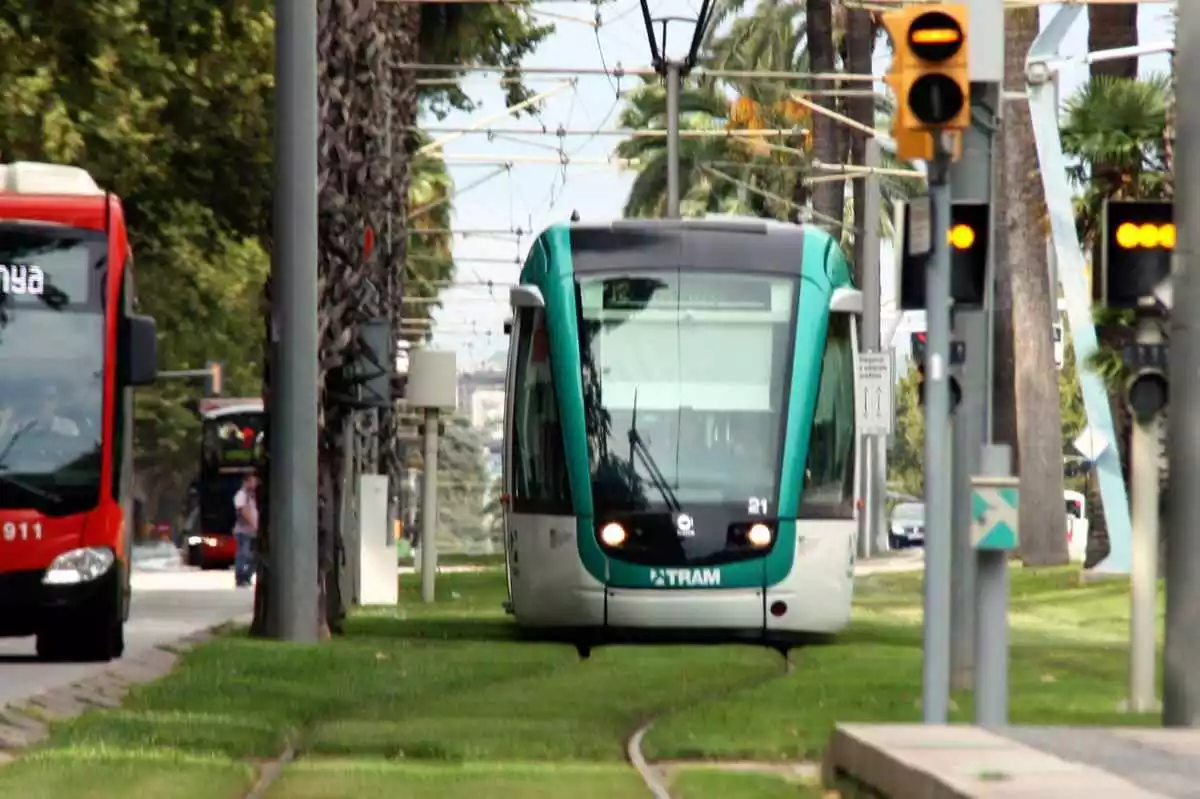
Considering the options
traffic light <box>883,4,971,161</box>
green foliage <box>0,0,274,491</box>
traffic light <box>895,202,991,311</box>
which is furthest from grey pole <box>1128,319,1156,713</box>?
green foliage <box>0,0,274,491</box>

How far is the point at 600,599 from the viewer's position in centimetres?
2166

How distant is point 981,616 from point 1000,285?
30231mm

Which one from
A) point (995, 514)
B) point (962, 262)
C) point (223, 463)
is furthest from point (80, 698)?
point (223, 463)

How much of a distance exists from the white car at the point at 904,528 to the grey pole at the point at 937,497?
7609 cm

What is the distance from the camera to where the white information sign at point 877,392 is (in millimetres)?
37344

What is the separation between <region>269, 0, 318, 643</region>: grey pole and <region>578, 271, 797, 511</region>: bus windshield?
296 cm

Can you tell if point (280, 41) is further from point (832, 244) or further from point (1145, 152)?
point (1145, 152)

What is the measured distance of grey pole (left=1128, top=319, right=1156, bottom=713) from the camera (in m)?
16.6

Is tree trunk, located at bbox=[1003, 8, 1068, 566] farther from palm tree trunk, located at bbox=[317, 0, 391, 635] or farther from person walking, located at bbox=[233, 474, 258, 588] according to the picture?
palm tree trunk, located at bbox=[317, 0, 391, 635]

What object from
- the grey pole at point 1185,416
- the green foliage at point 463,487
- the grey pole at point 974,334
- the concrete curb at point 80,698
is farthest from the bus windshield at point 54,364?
the green foliage at point 463,487

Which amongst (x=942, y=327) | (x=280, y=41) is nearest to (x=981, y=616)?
(x=942, y=327)

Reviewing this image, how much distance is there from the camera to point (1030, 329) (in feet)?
141

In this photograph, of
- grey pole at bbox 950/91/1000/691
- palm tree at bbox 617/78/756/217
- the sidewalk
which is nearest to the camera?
the sidewalk

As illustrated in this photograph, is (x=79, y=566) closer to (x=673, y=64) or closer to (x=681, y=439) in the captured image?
(x=681, y=439)
